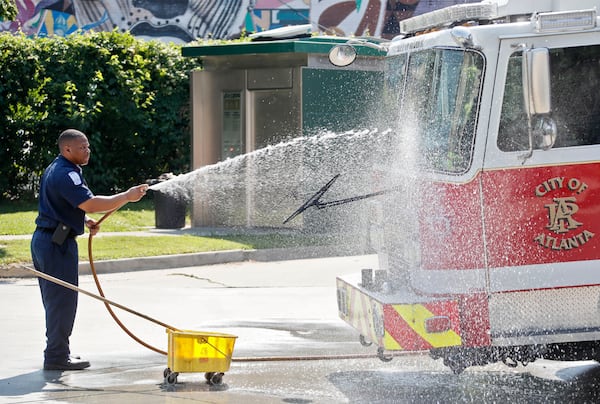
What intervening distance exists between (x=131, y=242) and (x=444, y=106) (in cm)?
952

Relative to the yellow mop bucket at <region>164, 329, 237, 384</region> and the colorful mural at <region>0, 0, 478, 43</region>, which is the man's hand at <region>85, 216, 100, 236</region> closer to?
the yellow mop bucket at <region>164, 329, 237, 384</region>

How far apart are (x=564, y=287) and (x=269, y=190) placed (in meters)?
13.0

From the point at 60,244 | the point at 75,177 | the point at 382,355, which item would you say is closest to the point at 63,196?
the point at 75,177

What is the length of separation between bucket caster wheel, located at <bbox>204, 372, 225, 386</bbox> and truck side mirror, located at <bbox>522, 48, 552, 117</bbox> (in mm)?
2959

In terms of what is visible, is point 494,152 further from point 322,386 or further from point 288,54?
point 288,54

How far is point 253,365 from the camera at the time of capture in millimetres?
8906

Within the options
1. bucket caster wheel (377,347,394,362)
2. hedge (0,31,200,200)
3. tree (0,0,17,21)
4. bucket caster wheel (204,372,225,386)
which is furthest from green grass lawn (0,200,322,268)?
bucket caster wheel (377,347,394,362)

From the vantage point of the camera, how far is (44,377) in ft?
27.4

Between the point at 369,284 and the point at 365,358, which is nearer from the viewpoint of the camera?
the point at 369,284

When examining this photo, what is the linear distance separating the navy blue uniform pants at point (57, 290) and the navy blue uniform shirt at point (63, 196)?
0.12 metres

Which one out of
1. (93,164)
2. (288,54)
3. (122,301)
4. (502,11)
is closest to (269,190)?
(288,54)

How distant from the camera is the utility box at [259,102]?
18.6m

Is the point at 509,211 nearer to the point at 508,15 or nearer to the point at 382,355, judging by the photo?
the point at 508,15

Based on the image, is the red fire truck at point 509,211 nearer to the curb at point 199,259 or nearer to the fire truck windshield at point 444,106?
the fire truck windshield at point 444,106
